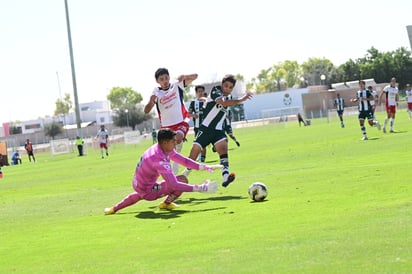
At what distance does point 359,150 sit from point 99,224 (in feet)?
46.1

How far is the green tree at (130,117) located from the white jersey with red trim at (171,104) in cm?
12853

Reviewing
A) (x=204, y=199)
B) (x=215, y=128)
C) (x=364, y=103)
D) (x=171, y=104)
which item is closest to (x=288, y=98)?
(x=364, y=103)

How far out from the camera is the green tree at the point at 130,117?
14575cm

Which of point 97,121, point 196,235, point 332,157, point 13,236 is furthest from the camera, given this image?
point 97,121

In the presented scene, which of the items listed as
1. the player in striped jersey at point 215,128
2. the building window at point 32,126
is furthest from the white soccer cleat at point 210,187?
the building window at point 32,126

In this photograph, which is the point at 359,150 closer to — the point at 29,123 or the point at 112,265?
the point at 112,265

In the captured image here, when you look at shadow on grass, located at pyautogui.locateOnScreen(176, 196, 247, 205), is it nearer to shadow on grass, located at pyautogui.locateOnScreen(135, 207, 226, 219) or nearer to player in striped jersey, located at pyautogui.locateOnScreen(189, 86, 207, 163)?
shadow on grass, located at pyautogui.locateOnScreen(135, 207, 226, 219)

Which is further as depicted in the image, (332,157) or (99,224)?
(332,157)

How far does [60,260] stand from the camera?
823 centimetres

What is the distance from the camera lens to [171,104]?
15188 mm

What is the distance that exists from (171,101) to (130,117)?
131850 millimetres

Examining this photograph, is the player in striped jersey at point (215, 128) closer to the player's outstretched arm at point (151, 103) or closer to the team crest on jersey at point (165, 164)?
the player's outstretched arm at point (151, 103)

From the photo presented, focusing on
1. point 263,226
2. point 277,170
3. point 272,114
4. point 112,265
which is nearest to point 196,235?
point 263,226

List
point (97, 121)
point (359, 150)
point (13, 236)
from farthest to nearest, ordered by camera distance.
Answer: point (97, 121) < point (359, 150) < point (13, 236)
